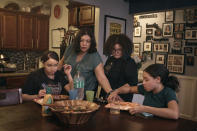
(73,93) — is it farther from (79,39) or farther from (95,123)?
(79,39)

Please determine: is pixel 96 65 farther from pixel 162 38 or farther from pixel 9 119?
pixel 162 38

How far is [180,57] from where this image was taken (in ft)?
14.9

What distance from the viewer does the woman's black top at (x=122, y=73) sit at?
2080 millimetres

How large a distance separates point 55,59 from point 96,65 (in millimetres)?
424

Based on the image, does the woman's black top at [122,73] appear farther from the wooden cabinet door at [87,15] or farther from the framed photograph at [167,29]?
the framed photograph at [167,29]

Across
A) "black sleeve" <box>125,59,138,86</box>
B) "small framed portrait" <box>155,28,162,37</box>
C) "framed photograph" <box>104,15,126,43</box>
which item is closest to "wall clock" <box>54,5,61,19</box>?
"framed photograph" <box>104,15,126,43</box>

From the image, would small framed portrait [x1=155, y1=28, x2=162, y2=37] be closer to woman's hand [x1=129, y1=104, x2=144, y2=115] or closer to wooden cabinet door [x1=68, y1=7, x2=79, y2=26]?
wooden cabinet door [x1=68, y1=7, x2=79, y2=26]

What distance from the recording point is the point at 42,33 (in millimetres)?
5070


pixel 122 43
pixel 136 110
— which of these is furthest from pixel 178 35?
pixel 136 110

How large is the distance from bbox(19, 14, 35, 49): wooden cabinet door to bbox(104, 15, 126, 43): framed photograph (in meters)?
2.13

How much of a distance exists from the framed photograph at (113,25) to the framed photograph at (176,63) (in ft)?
4.84

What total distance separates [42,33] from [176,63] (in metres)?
3.28

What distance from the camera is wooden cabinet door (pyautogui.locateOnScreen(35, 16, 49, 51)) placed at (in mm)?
4973

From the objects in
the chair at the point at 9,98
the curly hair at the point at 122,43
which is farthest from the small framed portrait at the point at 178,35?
the chair at the point at 9,98
